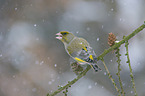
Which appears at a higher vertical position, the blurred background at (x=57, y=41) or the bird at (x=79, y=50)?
the bird at (x=79, y=50)

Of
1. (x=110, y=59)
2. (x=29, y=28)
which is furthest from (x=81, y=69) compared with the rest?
(x=29, y=28)

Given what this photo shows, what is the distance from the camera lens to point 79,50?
1358mm

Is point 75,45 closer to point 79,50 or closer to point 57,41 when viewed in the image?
point 79,50

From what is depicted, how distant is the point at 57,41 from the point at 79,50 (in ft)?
13.8

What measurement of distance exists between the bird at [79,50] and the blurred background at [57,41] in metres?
3.49

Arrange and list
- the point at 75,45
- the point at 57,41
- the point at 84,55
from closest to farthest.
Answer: the point at 84,55 < the point at 75,45 < the point at 57,41

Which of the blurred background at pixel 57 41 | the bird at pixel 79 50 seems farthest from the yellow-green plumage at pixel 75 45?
the blurred background at pixel 57 41

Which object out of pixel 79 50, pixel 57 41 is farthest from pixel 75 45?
pixel 57 41

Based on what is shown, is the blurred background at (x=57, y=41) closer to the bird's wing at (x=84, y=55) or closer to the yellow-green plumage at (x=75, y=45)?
the yellow-green plumage at (x=75, y=45)

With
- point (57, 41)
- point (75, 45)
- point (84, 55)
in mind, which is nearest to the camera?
point (84, 55)

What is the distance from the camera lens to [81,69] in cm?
107

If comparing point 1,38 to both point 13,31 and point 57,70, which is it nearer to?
point 13,31

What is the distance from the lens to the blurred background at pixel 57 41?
5168 mm

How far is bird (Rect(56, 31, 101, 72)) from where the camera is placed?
1.14 m
